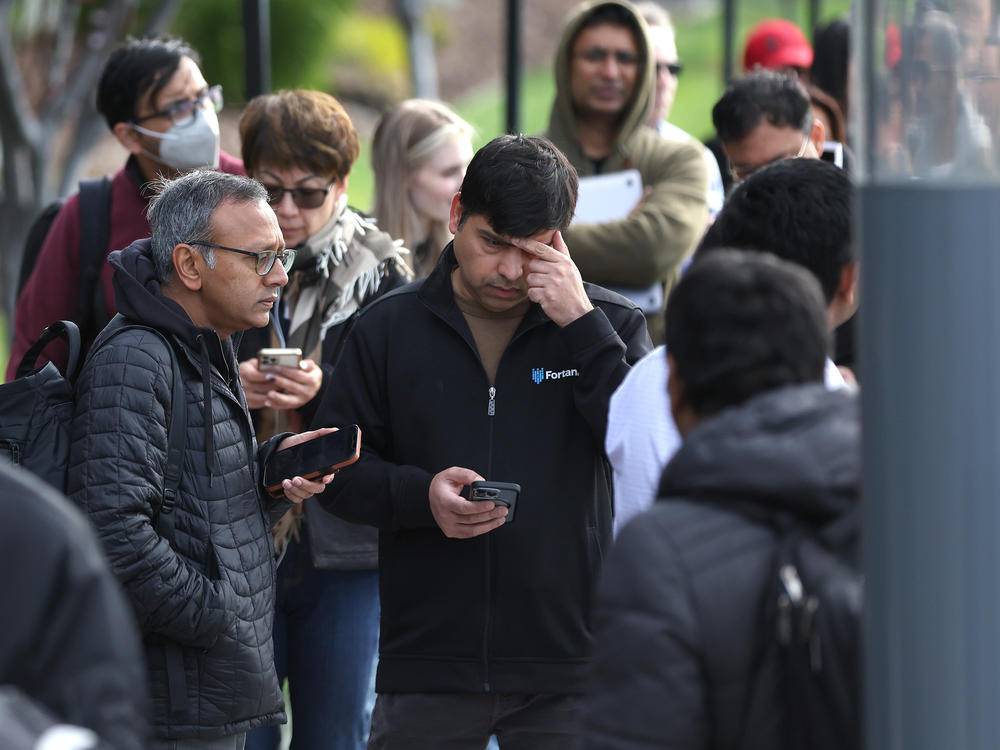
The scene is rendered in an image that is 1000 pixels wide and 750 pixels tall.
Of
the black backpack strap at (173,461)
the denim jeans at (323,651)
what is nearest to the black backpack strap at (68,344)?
the black backpack strap at (173,461)

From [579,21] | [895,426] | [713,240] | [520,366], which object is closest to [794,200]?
[713,240]

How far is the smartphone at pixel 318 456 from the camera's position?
347 cm

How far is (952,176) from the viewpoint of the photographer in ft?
6.48

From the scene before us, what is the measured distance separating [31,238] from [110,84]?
23.9 inches

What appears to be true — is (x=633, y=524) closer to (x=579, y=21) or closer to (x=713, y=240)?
(x=713, y=240)

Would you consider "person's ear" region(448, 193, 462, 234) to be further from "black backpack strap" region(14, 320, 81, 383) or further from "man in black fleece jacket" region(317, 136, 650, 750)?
"black backpack strap" region(14, 320, 81, 383)

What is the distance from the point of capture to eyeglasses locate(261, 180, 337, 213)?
4516 millimetres

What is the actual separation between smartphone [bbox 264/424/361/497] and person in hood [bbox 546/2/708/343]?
1.69m

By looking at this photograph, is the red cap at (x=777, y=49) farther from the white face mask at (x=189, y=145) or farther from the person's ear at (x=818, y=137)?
the white face mask at (x=189, y=145)

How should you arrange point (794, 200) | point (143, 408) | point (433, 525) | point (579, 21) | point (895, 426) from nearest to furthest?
point (895, 426)
point (794, 200)
point (143, 408)
point (433, 525)
point (579, 21)

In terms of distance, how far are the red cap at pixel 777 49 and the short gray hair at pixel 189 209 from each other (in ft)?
13.6

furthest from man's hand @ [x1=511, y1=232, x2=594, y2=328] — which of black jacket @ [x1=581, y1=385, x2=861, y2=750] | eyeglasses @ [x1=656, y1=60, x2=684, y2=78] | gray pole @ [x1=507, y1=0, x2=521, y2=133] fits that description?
gray pole @ [x1=507, y1=0, x2=521, y2=133]

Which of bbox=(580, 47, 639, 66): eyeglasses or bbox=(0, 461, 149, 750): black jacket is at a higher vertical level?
bbox=(580, 47, 639, 66): eyeglasses

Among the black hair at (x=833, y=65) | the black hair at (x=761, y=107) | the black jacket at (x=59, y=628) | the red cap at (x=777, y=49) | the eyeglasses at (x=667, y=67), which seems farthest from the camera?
the red cap at (x=777, y=49)
